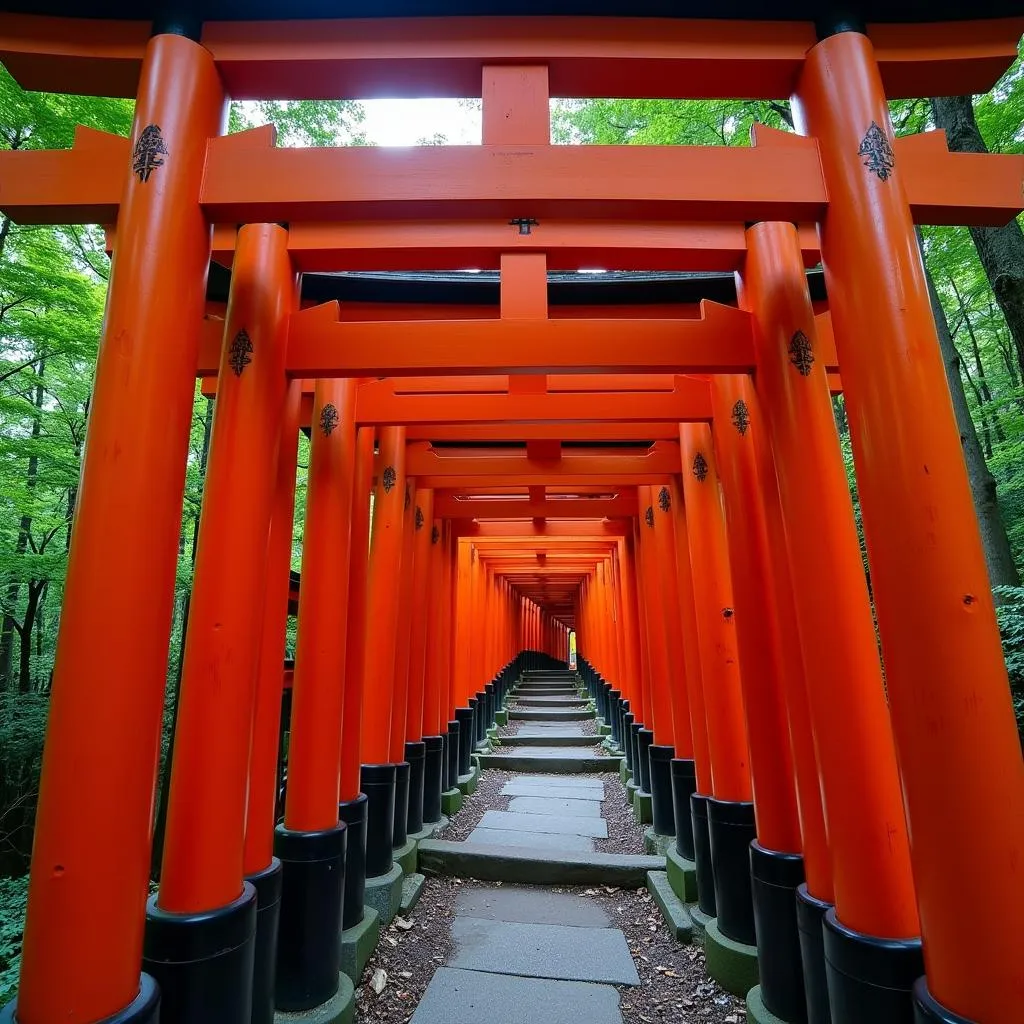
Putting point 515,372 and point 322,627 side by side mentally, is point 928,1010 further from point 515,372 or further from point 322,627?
point 322,627

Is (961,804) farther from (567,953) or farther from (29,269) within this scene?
(29,269)

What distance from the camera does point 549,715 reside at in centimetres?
1405

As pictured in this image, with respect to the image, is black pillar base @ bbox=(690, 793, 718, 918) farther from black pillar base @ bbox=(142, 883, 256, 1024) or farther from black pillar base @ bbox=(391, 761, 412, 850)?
black pillar base @ bbox=(142, 883, 256, 1024)

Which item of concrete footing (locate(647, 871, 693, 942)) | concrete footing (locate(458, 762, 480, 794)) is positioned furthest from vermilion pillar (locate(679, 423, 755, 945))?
concrete footing (locate(458, 762, 480, 794))

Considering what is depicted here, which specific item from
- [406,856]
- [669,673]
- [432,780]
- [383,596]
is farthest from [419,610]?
[669,673]

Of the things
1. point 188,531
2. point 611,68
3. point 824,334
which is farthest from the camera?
point 188,531

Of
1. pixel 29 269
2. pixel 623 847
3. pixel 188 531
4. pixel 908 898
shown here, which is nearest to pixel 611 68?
pixel 908 898

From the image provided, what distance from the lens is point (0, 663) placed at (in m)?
14.4

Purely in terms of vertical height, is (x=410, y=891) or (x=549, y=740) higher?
(x=549, y=740)

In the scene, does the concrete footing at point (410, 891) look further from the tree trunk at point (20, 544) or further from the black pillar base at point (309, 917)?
the tree trunk at point (20, 544)

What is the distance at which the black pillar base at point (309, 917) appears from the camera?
3262 millimetres

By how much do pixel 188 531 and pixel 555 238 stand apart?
15.2m

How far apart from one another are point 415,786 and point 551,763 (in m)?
3.90

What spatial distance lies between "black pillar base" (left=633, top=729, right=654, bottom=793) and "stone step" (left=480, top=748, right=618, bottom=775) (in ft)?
7.28
